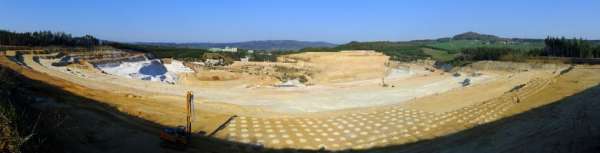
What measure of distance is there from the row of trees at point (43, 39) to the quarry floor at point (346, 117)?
83.1 feet

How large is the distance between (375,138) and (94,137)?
11.6 m

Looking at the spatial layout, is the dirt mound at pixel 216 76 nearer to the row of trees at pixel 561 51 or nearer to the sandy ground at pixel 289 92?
the sandy ground at pixel 289 92

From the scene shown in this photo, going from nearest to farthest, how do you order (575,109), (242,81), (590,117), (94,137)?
(94,137), (590,117), (575,109), (242,81)

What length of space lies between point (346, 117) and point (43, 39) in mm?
38492

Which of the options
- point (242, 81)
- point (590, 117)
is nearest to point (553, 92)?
point (590, 117)

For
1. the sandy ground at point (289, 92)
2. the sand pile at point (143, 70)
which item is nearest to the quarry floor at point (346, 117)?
the sandy ground at point (289, 92)

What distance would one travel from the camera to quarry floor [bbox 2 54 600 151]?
2162 cm

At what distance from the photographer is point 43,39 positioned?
52.0 m

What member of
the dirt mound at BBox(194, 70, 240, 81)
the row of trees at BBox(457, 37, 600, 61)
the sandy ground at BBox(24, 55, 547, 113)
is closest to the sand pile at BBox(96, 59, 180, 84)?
the dirt mound at BBox(194, 70, 240, 81)

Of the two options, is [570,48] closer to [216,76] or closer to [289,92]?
[289,92]

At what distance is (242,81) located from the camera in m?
48.1

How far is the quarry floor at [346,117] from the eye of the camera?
70.9 feet

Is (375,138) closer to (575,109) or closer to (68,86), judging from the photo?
(575,109)

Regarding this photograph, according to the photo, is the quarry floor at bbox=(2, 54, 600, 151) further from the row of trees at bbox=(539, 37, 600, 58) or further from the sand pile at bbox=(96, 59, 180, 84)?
the row of trees at bbox=(539, 37, 600, 58)
